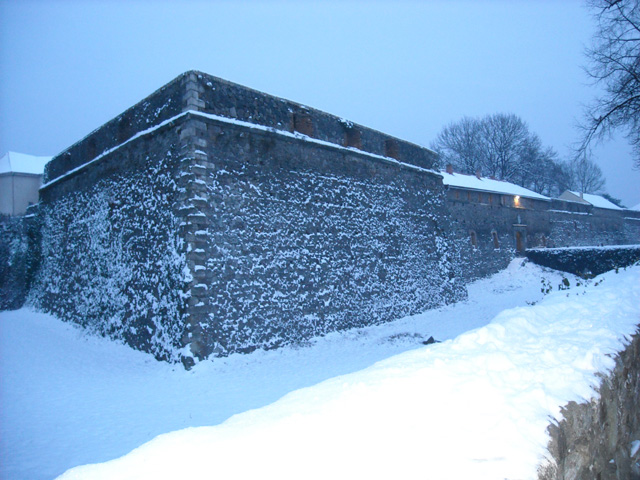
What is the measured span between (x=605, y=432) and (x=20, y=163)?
29.1m

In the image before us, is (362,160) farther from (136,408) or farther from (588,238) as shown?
(588,238)

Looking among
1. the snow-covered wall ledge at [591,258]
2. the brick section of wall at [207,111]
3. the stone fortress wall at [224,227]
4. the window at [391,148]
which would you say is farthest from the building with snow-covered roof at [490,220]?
the brick section of wall at [207,111]

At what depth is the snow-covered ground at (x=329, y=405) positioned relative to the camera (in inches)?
83.2

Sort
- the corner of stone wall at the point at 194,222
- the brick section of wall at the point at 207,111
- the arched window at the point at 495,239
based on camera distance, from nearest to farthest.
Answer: the corner of stone wall at the point at 194,222 → the brick section of wall at the point at 207,111 → the arched window at the point at 495,239

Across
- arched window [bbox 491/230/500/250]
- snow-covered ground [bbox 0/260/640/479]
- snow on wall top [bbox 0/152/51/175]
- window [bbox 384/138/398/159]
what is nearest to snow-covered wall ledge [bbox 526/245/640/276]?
arched window [bbox 491/230/500/250]

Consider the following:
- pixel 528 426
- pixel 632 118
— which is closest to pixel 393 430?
pixel 528 426

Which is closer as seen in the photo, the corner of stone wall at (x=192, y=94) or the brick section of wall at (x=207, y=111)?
the corner of stone wall at (x=192, y=94)

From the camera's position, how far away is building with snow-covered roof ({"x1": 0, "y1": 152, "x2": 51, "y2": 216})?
74.4ft

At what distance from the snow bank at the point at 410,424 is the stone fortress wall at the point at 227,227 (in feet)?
18.3

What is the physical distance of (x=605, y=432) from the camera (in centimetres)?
332

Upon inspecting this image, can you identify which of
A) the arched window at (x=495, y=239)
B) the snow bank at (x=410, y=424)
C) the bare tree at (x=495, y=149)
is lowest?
the snow bank at (x=410, y=424)

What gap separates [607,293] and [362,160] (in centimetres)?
804

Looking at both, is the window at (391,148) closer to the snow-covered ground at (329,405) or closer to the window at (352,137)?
the window at (352,137)

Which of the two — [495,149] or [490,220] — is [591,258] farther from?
[495,149]
